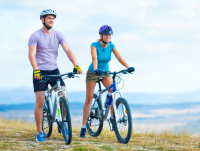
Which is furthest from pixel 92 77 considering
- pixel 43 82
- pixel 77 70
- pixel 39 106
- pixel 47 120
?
pixel 47 120

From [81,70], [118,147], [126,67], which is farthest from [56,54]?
[118,147]

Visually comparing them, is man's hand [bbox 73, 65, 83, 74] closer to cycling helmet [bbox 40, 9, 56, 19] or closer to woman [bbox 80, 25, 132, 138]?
woman [bbox 80, 25, 132, 138]

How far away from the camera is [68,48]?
6.43 meters

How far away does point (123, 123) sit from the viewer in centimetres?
592

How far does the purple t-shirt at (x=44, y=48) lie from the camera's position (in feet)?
20.1

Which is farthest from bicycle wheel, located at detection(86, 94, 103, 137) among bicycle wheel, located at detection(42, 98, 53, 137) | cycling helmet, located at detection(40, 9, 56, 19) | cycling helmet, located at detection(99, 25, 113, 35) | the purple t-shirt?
cycling helmet, located at detection(40, 9, 56, 19)

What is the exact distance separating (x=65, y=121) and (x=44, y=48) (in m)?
1.63

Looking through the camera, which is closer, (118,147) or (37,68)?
(118,147)

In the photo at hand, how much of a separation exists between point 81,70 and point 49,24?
1223 mm

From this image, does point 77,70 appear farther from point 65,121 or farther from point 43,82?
point 65,121

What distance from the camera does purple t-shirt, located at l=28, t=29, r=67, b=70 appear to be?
612 centimetres

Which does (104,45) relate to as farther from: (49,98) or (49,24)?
(49,98)

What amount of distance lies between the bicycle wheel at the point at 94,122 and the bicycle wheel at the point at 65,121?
1285 millimetres

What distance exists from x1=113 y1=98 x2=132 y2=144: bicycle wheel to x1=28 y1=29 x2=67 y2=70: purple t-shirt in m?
1.69
